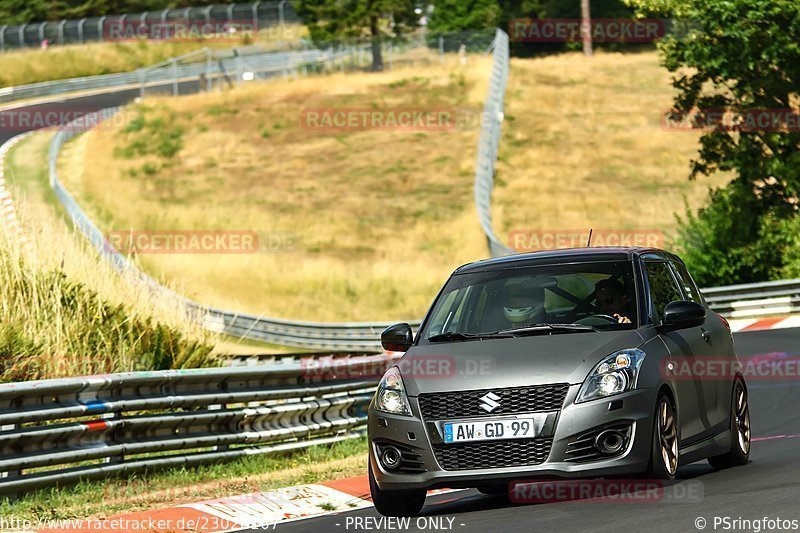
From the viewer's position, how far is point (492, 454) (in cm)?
796

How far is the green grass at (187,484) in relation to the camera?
9500 mm

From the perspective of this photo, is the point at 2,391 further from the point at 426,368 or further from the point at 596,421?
the point at 596,421

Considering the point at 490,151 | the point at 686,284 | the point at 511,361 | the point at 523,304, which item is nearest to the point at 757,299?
the point at 686,284

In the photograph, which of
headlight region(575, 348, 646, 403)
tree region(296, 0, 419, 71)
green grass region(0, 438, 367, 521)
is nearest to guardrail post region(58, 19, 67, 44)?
tree region(296, 0, 419, 71)

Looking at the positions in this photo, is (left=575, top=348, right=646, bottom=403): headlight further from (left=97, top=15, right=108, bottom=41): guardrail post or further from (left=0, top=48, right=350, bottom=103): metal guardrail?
(left=97, top=15, right=108, bottom=41): guardrail post

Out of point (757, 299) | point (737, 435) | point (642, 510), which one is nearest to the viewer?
point (642, 510)

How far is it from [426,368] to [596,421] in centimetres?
116

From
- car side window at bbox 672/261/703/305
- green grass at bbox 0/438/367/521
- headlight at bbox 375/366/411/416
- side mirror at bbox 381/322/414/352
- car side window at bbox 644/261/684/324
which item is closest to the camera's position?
headlight at bbox 375/366/411/416

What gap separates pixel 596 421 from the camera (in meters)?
7.86

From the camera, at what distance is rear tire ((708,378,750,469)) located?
9.90 meters

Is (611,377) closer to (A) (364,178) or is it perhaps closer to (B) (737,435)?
Answer: (B) (737,435)

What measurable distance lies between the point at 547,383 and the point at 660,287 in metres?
1.94

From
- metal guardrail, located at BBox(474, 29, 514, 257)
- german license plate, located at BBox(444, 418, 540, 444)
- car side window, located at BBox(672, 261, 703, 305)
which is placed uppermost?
car side window, located at BBox(672, 261, 703, 305)

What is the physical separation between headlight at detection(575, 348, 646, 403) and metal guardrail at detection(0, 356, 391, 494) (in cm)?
407
